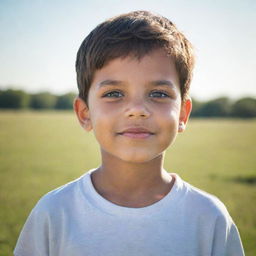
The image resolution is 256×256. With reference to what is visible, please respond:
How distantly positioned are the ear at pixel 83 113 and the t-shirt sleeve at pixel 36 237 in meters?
0.70

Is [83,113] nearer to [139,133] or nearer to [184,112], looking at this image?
[139,133]

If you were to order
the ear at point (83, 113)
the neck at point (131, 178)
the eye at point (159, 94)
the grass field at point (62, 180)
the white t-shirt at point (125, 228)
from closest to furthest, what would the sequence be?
the white t-shirt at point (125, 228) < the eye at point (159, 94) < the neck at point (131, 178) < the ear at point (83, 113) < the grass field at point (62, 180)

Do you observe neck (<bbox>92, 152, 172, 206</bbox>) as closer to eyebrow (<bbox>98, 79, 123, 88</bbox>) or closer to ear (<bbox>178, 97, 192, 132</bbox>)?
ear (<bbox>178, 97, 192, 132</bbox>)

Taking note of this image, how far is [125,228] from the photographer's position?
230cm

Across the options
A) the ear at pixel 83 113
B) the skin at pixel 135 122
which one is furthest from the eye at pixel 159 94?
the ear at pixel 83 113

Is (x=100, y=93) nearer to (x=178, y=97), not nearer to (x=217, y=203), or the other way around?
(x=178, y=97)

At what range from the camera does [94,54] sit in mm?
2533

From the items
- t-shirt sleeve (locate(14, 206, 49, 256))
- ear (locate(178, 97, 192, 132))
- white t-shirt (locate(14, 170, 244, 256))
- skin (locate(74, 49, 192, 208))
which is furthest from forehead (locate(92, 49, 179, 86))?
t-shirt sleeve (locate(14, 206, 49, 256))

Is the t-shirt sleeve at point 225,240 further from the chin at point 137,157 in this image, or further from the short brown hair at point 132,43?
the short brown hair at point 132,43

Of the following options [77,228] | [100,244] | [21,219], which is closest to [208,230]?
[100,244]

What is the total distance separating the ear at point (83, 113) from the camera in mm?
2713

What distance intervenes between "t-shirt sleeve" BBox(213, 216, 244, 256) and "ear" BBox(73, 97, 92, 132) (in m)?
1.14

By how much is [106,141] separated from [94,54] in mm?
623

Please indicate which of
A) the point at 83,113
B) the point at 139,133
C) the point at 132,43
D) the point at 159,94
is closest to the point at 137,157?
the point at 139,133
